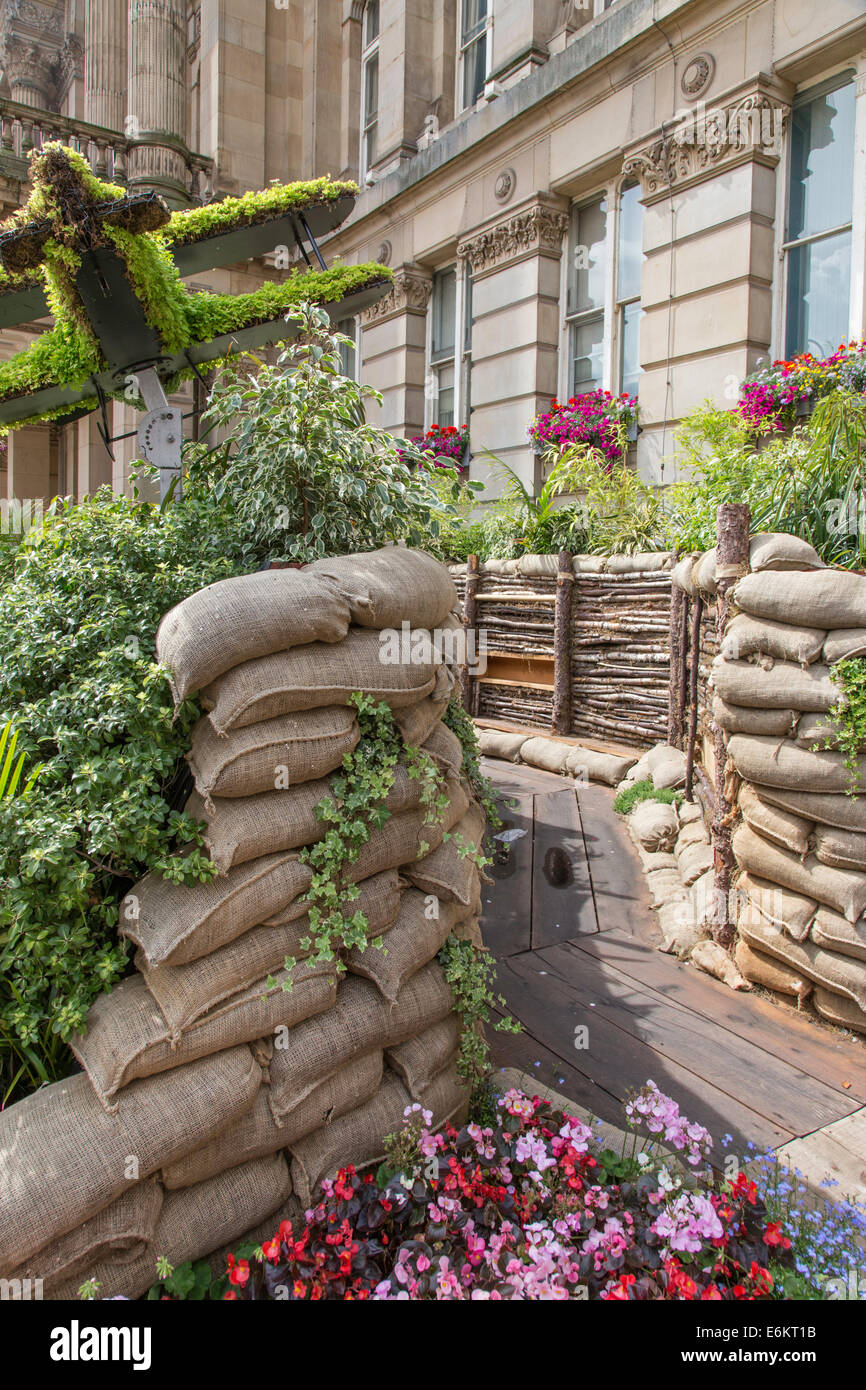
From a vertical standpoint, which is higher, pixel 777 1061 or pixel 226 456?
pixel 226 456

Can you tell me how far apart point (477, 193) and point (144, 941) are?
12.3 meters

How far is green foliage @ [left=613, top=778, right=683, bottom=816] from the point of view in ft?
20.6

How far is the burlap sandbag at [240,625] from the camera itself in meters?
2.14

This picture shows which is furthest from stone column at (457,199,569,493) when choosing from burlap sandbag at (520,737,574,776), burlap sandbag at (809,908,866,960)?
burlap sandbag at (809,908,866,960)

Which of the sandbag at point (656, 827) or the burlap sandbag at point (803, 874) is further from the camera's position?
the sandbag at point (656, 827)

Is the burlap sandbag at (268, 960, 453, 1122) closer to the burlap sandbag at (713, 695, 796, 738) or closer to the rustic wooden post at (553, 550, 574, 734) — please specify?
the burlap sandbag at (713, 695, 796, 738)

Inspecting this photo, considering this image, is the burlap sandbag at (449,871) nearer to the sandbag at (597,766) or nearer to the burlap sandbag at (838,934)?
the burlap sandbag at (838,934)

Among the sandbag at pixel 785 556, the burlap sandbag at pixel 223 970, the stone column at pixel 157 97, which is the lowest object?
the burlap sandbag at pixel 223 970

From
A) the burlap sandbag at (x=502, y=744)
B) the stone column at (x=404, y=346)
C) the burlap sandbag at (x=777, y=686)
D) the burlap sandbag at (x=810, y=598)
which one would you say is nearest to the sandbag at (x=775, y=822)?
the burlap sandbag at (x=777, y=686)

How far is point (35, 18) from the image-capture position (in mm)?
21188

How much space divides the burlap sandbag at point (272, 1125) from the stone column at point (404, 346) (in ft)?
38.9

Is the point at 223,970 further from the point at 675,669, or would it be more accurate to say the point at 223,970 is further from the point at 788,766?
the point at 675,669

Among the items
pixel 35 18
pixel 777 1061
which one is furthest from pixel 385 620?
pixel 35 18

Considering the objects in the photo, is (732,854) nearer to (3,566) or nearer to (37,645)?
(37,645)
